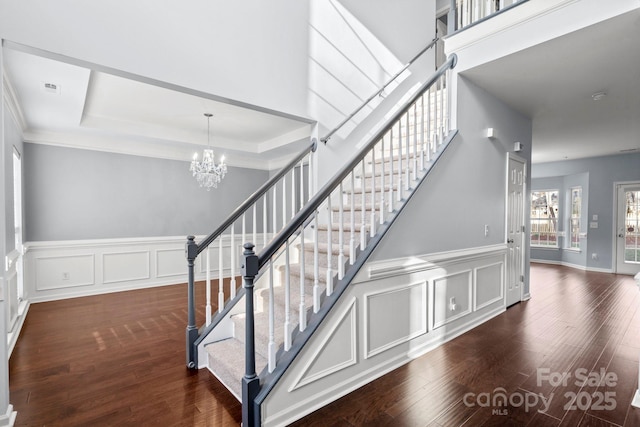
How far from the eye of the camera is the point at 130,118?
4758 millimetres

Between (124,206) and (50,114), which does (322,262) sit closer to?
(50,114)

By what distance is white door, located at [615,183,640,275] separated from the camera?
6930 millimetres

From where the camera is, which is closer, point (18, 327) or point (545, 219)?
point (18, 327)

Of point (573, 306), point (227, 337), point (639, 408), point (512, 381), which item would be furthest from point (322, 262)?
point (573, 306)

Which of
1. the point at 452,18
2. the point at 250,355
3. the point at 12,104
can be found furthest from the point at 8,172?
the point at 452,18

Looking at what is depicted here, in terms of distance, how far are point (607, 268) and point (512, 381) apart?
7.03 meters

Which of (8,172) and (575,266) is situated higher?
(8,172)

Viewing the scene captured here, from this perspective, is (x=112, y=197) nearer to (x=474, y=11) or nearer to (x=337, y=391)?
(x=337, y=391)

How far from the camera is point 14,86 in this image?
3.12 m

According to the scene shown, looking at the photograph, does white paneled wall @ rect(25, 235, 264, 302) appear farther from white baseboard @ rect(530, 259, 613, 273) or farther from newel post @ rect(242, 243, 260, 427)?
white baseboard @ rect(530, 259, 613, 273)

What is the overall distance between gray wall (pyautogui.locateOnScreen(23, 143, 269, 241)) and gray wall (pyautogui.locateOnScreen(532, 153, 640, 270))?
8351mm

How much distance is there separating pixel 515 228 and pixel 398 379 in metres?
3.11

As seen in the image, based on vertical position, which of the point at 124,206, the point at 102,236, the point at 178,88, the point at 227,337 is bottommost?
the point at 227,337

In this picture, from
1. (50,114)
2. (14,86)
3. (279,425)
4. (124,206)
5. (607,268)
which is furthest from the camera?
(607,268)
